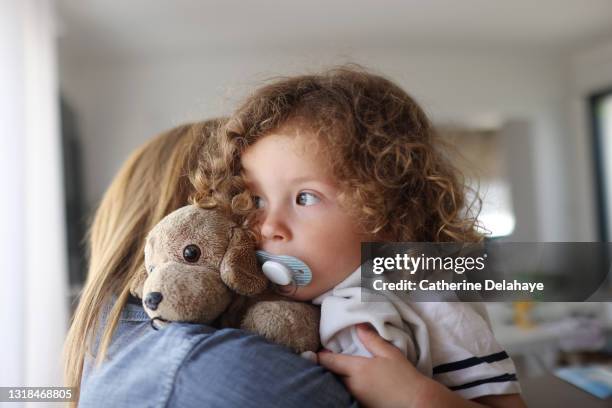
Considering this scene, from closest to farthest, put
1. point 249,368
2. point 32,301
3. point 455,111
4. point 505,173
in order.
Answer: point 249,368
point 32,301
point 455,111
point 505,173

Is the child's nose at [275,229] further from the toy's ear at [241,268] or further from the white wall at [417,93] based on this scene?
the white wall at [417,93]

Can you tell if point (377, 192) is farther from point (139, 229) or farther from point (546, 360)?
point (546, 360)

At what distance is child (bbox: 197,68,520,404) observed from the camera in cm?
36

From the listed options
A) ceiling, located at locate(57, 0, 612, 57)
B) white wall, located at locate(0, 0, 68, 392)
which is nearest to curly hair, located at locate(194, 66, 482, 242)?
ceiling, located at locate(57, 0, 612, 57)

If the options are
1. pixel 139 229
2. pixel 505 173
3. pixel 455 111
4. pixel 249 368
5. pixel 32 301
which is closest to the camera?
pixel 249 368

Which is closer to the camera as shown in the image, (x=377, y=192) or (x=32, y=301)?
(x=377, y=192)

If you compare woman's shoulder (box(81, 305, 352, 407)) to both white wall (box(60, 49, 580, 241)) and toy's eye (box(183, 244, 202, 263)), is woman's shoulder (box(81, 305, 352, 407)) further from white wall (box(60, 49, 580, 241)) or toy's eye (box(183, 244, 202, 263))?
white wall (box(60, 49, 580, 241))

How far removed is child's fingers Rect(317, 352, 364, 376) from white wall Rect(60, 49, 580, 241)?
0.43 meters

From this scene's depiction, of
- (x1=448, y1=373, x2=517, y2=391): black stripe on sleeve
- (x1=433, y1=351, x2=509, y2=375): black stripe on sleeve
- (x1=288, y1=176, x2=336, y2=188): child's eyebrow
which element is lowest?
(x1=448, y1=373, x2=517, y2=391): black stripe on sleeve

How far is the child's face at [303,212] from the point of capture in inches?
14.4

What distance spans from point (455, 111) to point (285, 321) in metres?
0.72

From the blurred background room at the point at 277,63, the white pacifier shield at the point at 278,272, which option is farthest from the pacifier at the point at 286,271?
the blurred background room at the point at 277,63

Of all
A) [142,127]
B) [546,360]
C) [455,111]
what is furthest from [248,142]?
[546,360]

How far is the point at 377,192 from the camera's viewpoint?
1.23 feet
